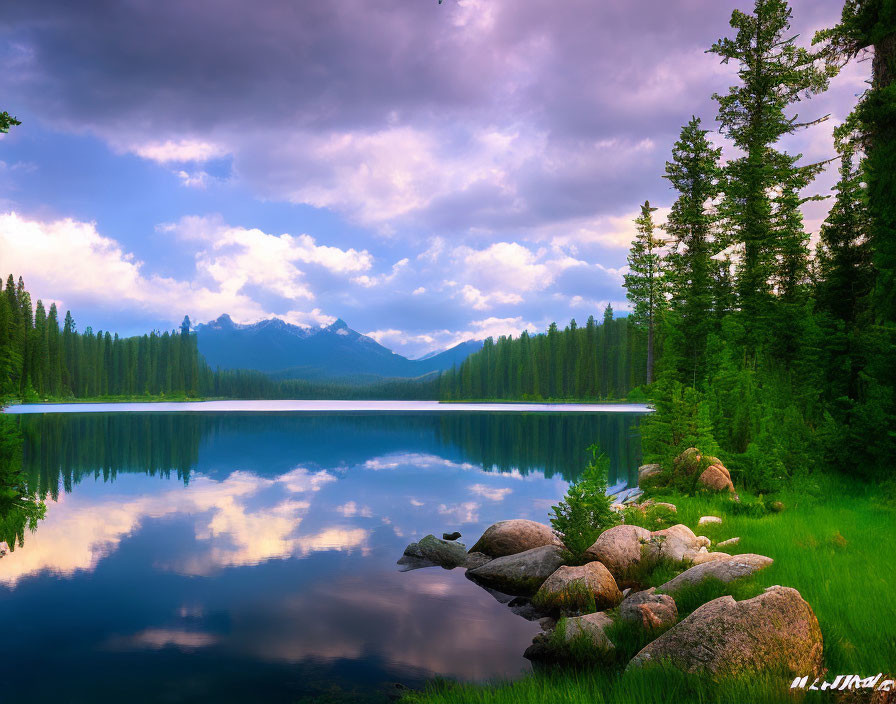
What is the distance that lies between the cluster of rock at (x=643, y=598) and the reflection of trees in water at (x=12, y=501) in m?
11.9

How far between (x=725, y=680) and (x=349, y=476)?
26.0m

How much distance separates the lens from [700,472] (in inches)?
667

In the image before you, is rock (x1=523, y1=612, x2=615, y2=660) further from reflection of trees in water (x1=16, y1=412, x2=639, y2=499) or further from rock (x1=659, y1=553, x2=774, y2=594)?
reflection of trees in water (x1=16, y1=412, x2=639, y2=499)

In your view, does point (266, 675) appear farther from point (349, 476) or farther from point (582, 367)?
point (582, 367)

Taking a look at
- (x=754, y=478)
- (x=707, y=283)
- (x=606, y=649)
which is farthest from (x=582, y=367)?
(x=606, y=649)

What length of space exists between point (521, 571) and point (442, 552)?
2895 mm

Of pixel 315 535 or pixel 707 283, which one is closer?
pixel 315 535

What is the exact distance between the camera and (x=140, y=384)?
156125mm

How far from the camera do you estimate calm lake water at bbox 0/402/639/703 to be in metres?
8.62

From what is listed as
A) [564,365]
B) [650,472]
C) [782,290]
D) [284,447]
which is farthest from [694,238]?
[564,365]

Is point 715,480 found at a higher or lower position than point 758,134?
lower

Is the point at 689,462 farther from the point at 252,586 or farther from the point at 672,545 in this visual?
the point at 252,586

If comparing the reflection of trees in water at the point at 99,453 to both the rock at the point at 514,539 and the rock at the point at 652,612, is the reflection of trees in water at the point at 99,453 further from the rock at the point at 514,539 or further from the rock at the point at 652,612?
the rock at the point at 652,612

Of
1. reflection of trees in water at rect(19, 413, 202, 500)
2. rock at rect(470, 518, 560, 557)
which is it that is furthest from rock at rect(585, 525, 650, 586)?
reflection of trees in water at rect(19, 413, 202, 500)
